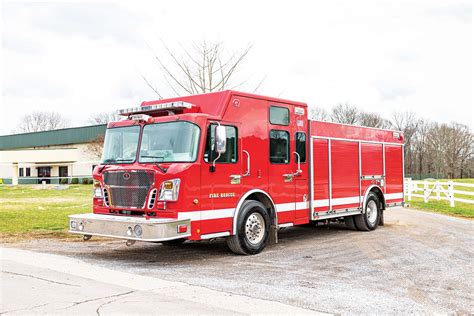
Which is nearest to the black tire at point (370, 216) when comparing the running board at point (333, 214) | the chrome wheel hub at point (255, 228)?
the running board at point (333, 214)

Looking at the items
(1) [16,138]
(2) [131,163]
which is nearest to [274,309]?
(2) [131,163]

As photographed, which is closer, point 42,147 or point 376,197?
point 376,197

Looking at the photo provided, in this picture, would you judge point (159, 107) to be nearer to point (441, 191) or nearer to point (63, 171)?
point (441, 191)

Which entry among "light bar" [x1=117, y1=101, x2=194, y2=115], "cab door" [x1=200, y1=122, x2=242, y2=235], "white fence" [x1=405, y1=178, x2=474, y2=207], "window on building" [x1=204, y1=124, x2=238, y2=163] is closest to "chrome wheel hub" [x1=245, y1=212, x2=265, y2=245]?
"cab door" [x1=200, y1=122, x2=242, y2=235]

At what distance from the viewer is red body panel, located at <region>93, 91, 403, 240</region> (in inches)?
343


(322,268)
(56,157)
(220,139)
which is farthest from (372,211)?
(56,157)

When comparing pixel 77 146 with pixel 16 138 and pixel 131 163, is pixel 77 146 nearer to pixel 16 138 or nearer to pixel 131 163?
pixel 16 138

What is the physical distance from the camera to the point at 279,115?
10.7m

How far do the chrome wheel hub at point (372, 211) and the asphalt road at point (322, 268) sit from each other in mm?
673

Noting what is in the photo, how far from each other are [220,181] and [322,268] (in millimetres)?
2366

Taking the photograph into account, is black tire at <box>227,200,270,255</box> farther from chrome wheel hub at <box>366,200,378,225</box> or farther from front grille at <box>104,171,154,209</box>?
chrome wheel hub at <box>366,200,378,225</box>

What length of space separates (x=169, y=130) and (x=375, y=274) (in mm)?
4283

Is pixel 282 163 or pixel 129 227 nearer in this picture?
pixel 129 227

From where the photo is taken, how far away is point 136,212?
29.2 ft
